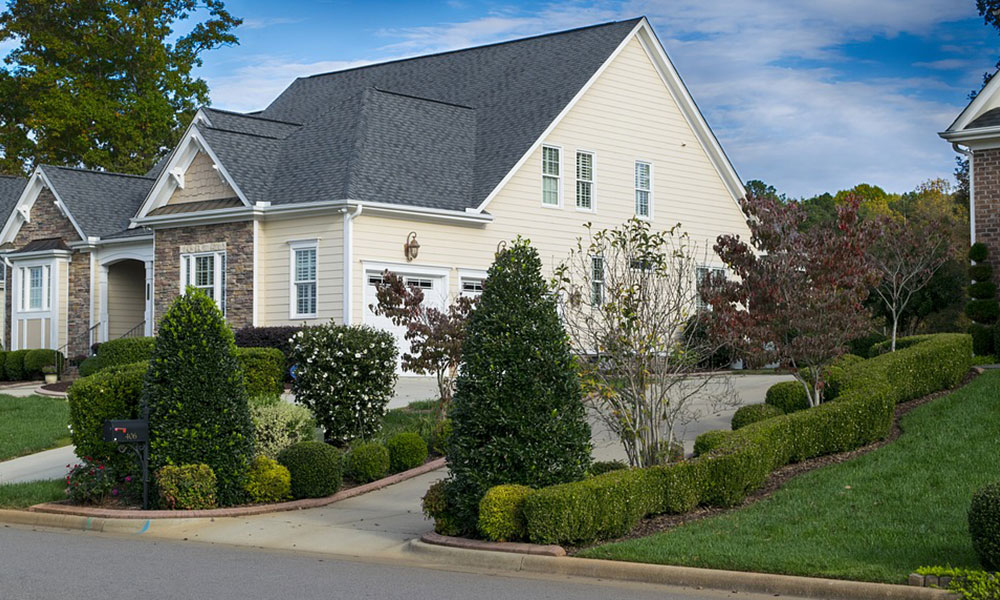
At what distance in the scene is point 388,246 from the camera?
2517cm

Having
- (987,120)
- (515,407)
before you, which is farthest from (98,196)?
(515,407)

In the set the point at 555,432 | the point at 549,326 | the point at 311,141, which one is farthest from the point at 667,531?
the point at 311,141

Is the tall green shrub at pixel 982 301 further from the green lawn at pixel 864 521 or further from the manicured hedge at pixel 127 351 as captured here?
the manicured hedge at pixel 127 351

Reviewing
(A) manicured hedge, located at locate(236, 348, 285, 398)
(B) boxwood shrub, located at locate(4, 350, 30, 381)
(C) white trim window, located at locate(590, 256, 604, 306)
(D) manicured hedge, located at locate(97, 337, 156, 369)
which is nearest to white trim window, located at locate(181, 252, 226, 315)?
(D) manicured hedge, located at locate(97, 337, 156, 369)

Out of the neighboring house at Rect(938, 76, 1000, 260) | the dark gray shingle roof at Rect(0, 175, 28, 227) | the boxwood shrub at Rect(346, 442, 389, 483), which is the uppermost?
the dark gray shingle roof at Rect(0, 175, 28, 227)

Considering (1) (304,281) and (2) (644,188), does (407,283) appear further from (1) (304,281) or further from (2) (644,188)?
(2) (644,188)

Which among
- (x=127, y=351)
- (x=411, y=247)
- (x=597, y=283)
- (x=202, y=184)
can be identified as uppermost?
(x=202, y=184)

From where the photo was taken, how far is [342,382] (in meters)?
15.8

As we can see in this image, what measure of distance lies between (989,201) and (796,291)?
28.9 feet

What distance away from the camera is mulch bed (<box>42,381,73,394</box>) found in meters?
25.9

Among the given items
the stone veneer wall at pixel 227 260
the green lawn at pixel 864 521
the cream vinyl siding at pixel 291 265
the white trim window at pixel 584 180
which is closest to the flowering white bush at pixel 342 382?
the green lawn at pixel 864 521

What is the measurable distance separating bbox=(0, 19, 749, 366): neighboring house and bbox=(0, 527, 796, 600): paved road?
14.1 meters

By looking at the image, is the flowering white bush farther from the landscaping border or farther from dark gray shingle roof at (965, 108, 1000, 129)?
dark gray shingle roof at (965, 108, 1000, 129)

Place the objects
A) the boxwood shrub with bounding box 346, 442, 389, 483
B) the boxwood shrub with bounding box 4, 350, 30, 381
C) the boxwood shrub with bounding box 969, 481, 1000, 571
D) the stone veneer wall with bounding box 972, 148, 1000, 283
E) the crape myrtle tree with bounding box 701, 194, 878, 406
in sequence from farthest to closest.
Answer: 1. the boxwood shrub with bounding box 4, 350, 30, 381
2. the stone veneer wall with bounding box 972, 148, 1000, 283
3. the crape myrtle tree with bounding box 701, 194, 878, 406
4. the boxwood shrub with bounding box 346, 442, 389, 483
5. the boxwood shrub with bounding box 969, 481, 1000, 571
